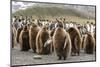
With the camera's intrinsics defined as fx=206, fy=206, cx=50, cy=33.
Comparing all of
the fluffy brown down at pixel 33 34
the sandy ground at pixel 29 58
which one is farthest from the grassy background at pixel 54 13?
the sandy ground at pixel 29 58

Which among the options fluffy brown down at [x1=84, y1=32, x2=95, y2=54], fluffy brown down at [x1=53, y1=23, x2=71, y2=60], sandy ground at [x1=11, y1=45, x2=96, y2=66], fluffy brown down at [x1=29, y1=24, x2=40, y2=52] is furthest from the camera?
fluffy brown down at [x1=84, y1=32, x2=95, y2=54]

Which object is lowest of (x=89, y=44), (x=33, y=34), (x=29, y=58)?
(x=29, y=58)

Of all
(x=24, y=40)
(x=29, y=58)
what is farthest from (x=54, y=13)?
(x=29, y=58)

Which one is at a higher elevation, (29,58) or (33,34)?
(33,34)

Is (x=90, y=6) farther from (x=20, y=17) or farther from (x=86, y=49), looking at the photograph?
(x=20, y=17)

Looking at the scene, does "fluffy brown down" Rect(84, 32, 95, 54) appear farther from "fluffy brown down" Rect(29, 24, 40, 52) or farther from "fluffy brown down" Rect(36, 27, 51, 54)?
"fluffy brown down" Rect(29, 24, 40, 52)

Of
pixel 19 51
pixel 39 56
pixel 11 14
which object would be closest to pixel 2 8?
pixel 11 14

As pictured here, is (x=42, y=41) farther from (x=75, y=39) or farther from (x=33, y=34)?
(x=75, y=39)

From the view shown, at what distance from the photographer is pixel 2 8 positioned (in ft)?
8.00

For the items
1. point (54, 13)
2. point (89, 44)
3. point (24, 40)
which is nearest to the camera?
point (24, 40)

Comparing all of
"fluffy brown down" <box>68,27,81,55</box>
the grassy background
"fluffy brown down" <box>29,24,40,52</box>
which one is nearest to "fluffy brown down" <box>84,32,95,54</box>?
"fluffy brown down" <box>68,27,81,55</box>

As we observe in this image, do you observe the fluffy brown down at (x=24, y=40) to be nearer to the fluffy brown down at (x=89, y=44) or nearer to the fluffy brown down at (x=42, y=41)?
the fluffy brown down at (x=42, y=41)

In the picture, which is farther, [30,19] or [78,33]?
[78,33]

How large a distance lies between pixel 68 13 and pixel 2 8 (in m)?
0.88
